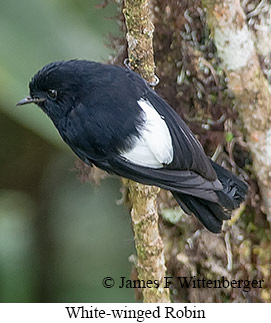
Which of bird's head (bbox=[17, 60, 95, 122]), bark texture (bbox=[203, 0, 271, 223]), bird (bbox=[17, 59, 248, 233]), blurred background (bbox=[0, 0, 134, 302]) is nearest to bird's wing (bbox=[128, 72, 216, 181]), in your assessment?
bird (bbox=[17, 59, 248, 233])

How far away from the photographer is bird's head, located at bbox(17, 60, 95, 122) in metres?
1.79

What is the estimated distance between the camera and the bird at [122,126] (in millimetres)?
1736

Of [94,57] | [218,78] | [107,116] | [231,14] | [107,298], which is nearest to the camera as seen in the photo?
[107,116]

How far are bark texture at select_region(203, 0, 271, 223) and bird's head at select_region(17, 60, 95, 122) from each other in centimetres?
42

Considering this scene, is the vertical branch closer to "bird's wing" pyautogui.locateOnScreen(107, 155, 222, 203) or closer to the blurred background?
A: "bird's wing" pyautogui.locateOnScreen(107, 155, 222, 203)

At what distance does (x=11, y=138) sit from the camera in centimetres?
254

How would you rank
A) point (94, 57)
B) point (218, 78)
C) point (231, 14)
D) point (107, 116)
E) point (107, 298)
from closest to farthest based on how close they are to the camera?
point (107, 116)
point (231, 14)
point (218, 78)
point (94, 57)
point (107, 298)

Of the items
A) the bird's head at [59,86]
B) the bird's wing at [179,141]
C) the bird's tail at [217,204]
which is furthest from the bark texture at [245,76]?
the bird's head at [59,86]

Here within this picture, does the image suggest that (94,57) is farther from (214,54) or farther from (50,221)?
(50,221)

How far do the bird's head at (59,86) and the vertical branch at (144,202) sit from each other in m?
0.16

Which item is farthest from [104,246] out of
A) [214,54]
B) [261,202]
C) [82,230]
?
[214,54]

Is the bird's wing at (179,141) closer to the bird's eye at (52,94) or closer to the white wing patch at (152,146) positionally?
the white wing patch at (152,146)

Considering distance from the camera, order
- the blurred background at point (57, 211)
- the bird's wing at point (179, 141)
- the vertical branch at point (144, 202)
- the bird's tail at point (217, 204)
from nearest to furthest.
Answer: the vertical branch at point (144, 202) < the bird's wing at point (179, 141) < the bird's tail at point (217, 204) < the blurred background at point (57, 211)

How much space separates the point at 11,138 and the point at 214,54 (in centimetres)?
87
